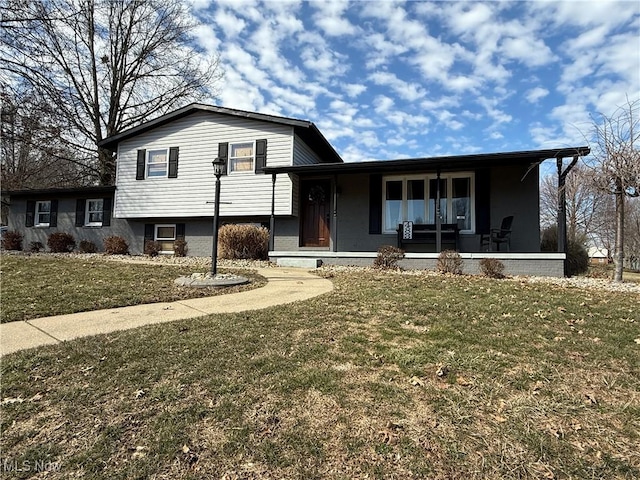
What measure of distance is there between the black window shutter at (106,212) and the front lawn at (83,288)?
6784mm

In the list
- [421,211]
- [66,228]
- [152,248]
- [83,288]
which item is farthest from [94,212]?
[421,211]

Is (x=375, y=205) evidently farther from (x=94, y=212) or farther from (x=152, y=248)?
(x=94, y=212)

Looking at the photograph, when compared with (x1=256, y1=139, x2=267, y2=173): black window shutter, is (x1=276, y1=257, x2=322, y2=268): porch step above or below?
below

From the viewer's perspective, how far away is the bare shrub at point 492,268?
8.95 metres

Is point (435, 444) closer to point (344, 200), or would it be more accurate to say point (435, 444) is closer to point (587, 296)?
point (587, 296)

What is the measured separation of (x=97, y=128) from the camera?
21.0 meters

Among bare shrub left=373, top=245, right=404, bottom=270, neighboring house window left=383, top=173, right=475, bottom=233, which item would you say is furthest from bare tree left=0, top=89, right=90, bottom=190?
bare shrub left=373, top=245, right=404, bottom=270

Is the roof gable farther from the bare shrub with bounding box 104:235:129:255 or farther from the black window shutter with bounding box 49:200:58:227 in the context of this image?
the bare shrub with bounding box 104:235:129:255

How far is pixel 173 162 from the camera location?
14539 mm

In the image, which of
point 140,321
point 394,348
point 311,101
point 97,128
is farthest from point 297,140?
point 97,128

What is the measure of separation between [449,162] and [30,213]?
60.5 feet

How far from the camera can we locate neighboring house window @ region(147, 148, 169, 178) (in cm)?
1482

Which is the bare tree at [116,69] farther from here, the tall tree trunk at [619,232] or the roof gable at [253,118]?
the tall tree trunk at [619,232]

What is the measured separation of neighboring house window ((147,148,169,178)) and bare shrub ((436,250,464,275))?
1129cm
